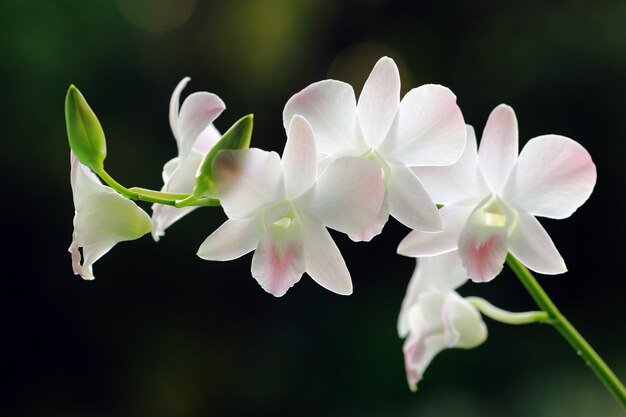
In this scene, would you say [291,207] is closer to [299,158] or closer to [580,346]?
[299,158]

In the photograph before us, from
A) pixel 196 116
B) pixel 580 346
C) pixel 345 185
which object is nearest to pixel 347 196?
pixel 345 185

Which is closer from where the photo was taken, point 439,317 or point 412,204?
point 412,204

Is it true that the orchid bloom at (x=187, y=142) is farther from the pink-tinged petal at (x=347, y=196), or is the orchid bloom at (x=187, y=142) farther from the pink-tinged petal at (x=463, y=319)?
the pink-tinged petal at (x=463, y=319)

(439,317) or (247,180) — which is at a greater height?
(247,180)

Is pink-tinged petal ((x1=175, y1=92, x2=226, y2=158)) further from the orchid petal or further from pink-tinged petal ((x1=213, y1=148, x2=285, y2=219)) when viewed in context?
the orchid petal

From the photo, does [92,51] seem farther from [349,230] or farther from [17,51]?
[349,230]

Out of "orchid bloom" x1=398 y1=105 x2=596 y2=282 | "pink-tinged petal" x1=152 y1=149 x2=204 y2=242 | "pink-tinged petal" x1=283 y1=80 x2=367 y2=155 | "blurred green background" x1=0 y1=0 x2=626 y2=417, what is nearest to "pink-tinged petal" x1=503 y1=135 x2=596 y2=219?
"orchid bloom" x1=398 y1=105 x2=596 y2=282

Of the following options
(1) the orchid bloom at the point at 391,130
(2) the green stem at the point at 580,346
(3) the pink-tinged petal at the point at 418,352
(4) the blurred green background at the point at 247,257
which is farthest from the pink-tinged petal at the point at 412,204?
(4) the blurred green background at the point at 247,257
